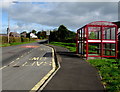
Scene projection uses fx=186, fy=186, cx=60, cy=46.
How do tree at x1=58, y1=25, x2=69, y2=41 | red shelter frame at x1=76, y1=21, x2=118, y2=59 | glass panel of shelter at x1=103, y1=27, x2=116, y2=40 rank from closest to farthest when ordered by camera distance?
1. red shelter frame at x1=76, y1=21, x2=118, y2=59
2. glass panel of shelter at x1=103, y1=27, x2=116, y2=40
3. tree at x1=58, y1=25, x2=69, y2=41

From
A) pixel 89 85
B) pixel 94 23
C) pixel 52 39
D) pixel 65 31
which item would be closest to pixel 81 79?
pixel 89 85

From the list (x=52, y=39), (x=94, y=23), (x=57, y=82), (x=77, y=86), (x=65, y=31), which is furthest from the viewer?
(x=52, y=39)

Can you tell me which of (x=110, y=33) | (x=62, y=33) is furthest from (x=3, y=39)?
(x=110, y=33)

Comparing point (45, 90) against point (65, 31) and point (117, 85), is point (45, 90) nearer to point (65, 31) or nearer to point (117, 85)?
point (117, 85)

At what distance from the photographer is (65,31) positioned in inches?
2542

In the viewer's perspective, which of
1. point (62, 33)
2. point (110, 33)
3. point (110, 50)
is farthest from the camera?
point (62, 33)

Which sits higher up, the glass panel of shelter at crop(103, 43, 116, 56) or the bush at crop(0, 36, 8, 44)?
the bush at crop(0, 36, 8, 44)

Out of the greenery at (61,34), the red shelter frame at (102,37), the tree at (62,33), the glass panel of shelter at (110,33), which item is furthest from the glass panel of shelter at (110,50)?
the tree at (62,33)

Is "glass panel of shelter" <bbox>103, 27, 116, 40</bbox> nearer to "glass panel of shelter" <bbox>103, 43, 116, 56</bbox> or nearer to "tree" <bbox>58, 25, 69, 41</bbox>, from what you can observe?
"glass panel of shelter" <bbox>103, 43, 116, 56</bbox>

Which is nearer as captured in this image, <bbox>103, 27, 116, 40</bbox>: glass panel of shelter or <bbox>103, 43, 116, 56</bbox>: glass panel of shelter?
<bbox>103, 43, 116, 56</bbox>: glass panel of shelter

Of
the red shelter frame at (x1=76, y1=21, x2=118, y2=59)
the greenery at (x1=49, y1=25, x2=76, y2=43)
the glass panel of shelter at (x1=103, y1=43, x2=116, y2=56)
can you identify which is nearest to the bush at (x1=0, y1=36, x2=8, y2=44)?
the greenery at (x1=49, y1=25, x2=76, y2=43)

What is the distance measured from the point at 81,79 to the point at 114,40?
31.9 feet

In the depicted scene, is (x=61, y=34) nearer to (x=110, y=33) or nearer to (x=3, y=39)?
(x=3, y=39)

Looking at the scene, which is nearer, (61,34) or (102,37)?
(102,37)
